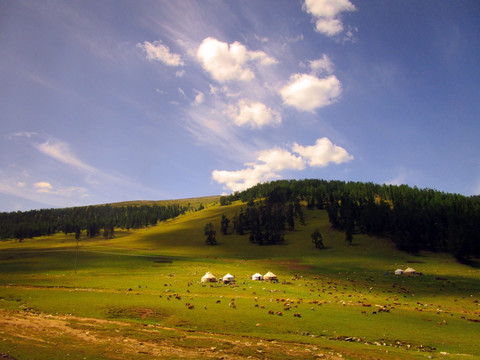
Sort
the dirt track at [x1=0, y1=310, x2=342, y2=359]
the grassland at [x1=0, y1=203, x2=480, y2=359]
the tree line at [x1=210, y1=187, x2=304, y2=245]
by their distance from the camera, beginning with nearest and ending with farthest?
the dirt track at [x1=0, y1=310, x2=342, y2=359]
the grassland at [x1=0, y1=203, x2=480, y2=359]
the tree line at [x1=210, y1=187, x2=304, y2=245]

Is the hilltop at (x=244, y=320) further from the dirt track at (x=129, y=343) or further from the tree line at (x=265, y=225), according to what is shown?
the tree line at (x=265, y=225)

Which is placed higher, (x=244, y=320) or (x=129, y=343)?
(x=129, y=343)

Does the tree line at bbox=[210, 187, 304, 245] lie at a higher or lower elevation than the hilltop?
higher

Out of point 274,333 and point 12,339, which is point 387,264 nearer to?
point 274,333

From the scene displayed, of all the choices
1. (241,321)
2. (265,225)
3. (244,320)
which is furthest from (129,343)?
(265,225)

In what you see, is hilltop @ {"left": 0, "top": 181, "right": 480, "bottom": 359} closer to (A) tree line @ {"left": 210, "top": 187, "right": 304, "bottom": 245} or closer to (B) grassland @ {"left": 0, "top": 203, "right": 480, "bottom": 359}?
(B) grassland @ {"left": 0, "top": 203, "right": 480, "bottom": 359}

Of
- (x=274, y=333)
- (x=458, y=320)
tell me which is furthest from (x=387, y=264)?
(x=274, y=333)

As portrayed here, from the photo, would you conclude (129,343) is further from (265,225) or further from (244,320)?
(265,225)

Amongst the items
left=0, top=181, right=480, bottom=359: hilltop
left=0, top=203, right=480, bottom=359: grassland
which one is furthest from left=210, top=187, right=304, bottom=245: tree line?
left=0, top=203, right=480, bottom=359: grassland

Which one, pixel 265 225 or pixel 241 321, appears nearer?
pixel 241 321

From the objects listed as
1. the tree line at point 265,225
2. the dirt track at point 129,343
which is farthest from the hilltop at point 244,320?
the tree line at point 265,225

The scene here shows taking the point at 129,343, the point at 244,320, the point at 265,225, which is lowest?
the point at 244,320

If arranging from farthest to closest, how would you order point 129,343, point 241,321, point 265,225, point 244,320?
point 265,225 → point 244,320 → point 241,321 → point 129,343

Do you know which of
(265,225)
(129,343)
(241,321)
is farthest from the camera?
(265,225)
